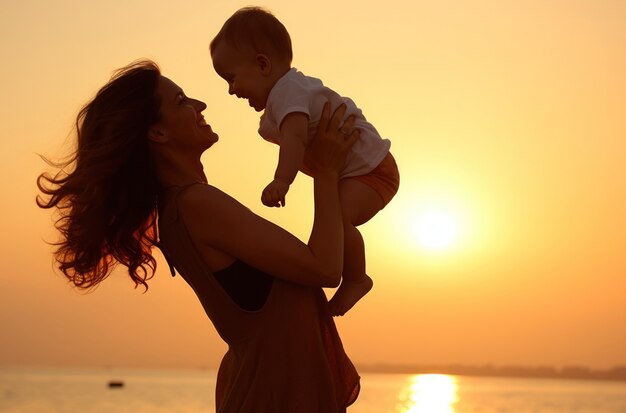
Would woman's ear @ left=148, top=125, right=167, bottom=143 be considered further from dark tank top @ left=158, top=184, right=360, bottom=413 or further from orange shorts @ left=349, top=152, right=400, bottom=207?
orange shorts @ left=349, top=152, right=400, bottom=207

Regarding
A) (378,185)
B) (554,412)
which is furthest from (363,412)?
(378,185)

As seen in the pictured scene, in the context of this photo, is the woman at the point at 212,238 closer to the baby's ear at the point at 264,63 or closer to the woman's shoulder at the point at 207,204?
the woman's shoulder at the point at 207,204

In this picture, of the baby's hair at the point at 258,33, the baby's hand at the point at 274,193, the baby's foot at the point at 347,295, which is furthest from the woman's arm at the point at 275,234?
the baby's hair at the point at 258,33

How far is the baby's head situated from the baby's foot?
0.85 metres

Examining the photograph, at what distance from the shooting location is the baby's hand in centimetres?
445

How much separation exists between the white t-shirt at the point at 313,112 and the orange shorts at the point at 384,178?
1.4 inches

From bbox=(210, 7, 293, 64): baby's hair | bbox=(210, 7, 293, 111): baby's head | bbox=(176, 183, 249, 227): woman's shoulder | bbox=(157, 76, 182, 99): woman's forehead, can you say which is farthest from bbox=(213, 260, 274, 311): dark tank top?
bbox=(210, 7, 293, 64): baby's hair

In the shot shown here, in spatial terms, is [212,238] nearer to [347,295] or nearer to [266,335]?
[266,335]

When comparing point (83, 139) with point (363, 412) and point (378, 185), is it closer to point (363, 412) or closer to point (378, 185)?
point (378, 185)

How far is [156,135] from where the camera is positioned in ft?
15.1

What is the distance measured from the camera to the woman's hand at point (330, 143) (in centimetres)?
445

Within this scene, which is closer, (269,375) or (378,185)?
(269,375)

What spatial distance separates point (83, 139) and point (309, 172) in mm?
945

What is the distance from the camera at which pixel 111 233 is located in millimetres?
4668
